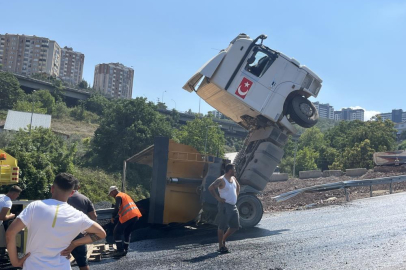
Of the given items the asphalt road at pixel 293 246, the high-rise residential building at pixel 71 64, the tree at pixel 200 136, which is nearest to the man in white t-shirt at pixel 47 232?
the asphalt road at pixel 293 246

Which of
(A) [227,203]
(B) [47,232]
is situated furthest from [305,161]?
(B) [47,232]

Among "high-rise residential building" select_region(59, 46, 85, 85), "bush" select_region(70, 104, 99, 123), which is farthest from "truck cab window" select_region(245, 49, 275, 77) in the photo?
"high-rise residential building" select_region(59, 46, 85, 85)

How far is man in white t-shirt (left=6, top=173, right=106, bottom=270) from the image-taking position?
334 cm

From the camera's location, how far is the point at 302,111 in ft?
35.0

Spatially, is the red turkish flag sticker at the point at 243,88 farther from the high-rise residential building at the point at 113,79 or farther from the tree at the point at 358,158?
the high-rise residential building at the point at 113,79

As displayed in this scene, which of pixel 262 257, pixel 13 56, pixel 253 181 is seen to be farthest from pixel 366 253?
pixel 13 56

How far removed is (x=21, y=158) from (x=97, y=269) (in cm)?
1157

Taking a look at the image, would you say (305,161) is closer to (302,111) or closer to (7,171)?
(302,111)

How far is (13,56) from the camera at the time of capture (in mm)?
151125

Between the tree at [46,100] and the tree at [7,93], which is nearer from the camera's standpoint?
the tree at [7,93]

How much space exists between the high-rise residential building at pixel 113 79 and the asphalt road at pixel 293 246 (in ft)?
519

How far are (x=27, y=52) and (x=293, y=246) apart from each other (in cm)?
15734

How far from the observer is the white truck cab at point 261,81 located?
10414 mm

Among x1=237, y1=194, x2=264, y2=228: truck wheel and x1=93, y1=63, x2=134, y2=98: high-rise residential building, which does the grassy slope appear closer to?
x1=237, y1=194, x2=264, y2=228: truck wheel
